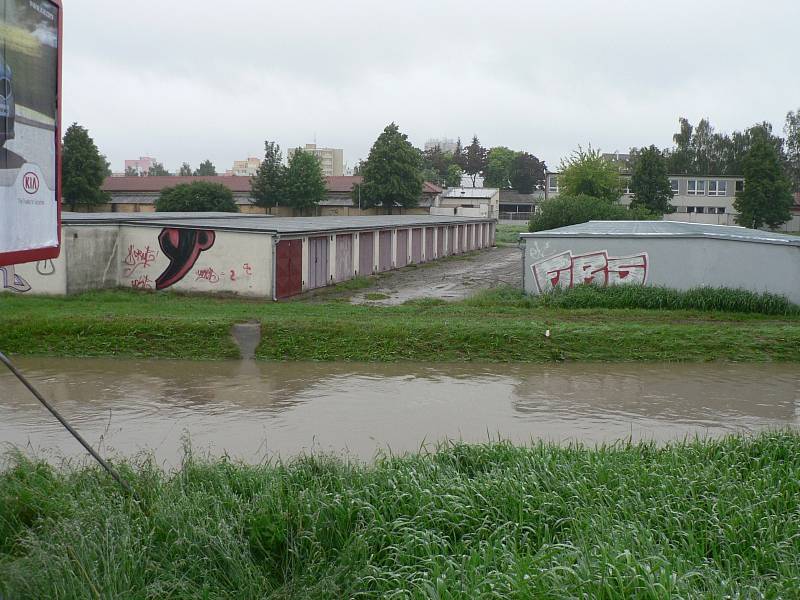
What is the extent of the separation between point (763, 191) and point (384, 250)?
42.3m

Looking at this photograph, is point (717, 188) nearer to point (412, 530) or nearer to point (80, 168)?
point (80, 168)

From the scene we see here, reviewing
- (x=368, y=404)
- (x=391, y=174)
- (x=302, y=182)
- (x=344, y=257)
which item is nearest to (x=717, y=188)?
(x=391, y=174)

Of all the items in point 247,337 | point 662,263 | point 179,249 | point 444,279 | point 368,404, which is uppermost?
point 179,249

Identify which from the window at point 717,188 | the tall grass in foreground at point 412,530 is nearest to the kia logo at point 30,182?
the tall grass in foreground at point 412,530

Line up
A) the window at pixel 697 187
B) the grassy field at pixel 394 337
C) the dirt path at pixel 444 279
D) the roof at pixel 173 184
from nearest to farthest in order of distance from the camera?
the grassy field at pixel 394 337
the dirt path at pixel 444 279
the roof at pixel 173 184
the window at pixel 697 187

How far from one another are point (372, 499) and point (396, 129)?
6205cm

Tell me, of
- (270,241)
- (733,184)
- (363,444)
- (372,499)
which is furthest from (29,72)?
(733,184)

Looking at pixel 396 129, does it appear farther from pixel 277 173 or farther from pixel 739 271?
pixel 739 271

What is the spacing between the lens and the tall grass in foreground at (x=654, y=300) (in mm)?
23141

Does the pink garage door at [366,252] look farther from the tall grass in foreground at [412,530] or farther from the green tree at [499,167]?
the green tree at [499,167]

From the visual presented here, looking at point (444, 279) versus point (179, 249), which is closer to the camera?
point (179, 249)

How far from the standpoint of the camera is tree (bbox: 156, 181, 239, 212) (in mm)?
60281

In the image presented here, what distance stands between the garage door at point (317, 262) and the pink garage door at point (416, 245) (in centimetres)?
1210

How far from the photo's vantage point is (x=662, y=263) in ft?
82.5
